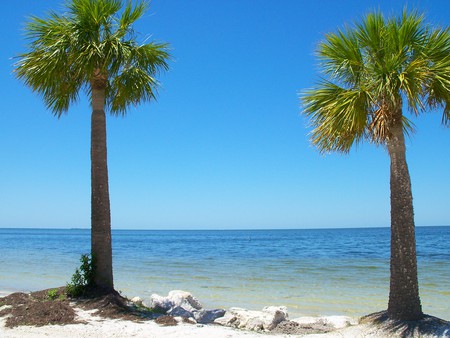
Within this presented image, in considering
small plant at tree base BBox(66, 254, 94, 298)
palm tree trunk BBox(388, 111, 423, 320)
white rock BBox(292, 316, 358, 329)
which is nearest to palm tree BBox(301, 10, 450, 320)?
palm tree trunk BBox(388, 111, 423, 320)

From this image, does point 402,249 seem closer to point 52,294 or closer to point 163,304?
point 163,304

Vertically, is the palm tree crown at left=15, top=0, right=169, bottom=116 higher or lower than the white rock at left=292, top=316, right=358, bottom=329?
higher

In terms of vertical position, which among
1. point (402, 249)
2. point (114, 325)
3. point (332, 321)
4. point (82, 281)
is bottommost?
point (332, 321)

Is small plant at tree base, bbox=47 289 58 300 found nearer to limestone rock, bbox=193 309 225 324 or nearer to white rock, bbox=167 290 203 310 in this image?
white rock, bbox=167 290 203 310

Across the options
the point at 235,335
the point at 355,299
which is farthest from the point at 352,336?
the point at 355,299

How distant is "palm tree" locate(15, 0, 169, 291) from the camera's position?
961 cm

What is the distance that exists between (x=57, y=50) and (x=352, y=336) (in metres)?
7.80

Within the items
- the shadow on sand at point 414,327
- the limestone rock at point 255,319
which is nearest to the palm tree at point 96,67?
the limestone rock at point 255,319

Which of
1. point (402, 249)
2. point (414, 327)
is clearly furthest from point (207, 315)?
point (402, 249)

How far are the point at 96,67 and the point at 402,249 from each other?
23.6 ft

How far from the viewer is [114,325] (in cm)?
809

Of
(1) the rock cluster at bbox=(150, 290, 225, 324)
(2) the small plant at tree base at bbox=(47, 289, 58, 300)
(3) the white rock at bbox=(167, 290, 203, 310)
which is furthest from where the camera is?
(3) the white rock at bbox=(167, 290, 203, 310)

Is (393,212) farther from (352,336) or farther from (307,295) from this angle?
(307,295)

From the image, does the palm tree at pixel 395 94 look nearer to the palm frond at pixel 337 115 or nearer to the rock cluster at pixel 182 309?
the palm frond at pixel 337 115
